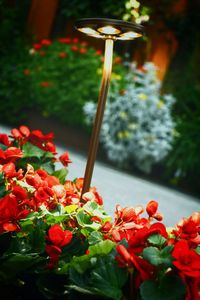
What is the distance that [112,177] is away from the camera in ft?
22.0

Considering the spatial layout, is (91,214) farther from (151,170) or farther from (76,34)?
(76,34)

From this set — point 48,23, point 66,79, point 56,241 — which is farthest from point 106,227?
point 48,23

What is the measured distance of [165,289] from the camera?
1.28 meters

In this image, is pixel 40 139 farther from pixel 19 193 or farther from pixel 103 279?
pixel 103 279

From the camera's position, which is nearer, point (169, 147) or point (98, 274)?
point (98, 274)

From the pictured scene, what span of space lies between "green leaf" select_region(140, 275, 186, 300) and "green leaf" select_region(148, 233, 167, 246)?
0.50 feet

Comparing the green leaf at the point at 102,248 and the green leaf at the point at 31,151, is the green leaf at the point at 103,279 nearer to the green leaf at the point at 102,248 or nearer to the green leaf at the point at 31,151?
the green leaf at the point at 102,248

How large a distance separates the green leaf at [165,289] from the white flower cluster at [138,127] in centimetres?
633

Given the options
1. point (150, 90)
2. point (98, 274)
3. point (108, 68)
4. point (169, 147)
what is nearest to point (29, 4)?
point (150, 90)

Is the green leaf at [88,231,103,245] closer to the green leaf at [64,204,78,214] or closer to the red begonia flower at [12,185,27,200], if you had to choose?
the green leaf at [64,204,78,214]

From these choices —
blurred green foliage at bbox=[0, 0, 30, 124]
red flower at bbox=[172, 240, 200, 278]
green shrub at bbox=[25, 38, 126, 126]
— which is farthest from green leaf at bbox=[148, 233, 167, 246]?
blurred green foliage at bbox=[0, 0, 30, 124]

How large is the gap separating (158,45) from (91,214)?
12440 mm

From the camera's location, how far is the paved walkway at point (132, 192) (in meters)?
5.33

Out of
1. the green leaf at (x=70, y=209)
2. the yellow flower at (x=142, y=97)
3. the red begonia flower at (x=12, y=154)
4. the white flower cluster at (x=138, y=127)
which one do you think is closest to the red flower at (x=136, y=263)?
the green leaf at (x=70, y=209)
